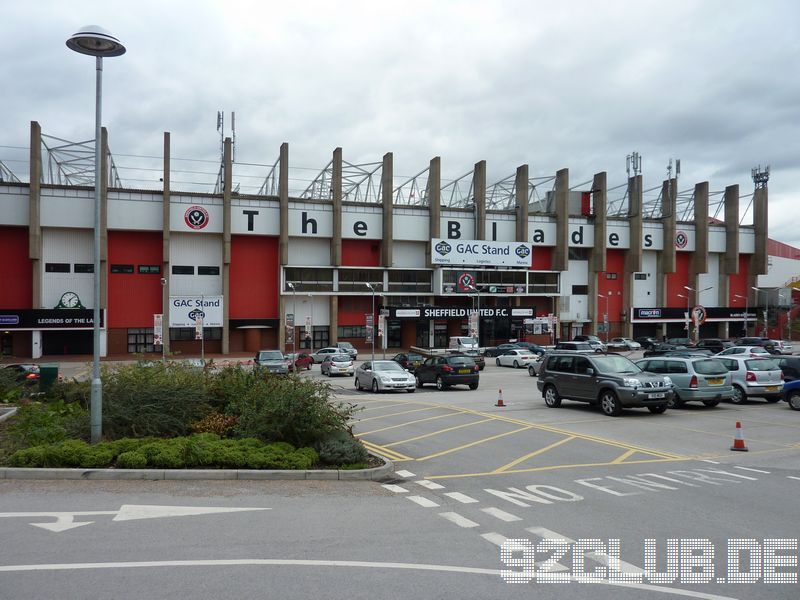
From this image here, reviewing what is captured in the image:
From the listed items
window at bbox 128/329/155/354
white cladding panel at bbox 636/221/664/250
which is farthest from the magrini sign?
window at bbox 128/329/155/354

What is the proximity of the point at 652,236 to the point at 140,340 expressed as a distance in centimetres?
5483

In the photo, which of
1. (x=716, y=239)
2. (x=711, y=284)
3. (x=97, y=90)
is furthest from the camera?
(x=711, y=284)

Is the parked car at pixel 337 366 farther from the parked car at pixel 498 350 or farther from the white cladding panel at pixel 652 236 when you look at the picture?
the white cladding panel at pixel 652 236

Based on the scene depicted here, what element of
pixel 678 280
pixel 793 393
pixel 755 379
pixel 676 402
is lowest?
pixel 676 402

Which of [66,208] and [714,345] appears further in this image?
[66,208]

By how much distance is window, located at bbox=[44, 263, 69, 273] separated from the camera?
2226 inches

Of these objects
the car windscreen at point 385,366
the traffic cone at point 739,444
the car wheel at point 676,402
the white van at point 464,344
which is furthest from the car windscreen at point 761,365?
the white van at point 464,344

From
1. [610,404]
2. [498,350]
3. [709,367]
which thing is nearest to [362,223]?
[498,350]


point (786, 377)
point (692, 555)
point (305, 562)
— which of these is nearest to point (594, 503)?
point (692, 555)

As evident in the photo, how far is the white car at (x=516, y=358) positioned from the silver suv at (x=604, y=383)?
25.5 meters

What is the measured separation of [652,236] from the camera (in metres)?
76.5

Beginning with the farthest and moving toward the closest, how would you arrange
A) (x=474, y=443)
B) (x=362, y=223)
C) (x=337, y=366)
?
(x=362, y=223)
(x=337, y=366)
(x=474, y=443)

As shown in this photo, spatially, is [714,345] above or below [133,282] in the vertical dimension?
below

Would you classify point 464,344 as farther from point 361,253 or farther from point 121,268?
point 121,268
